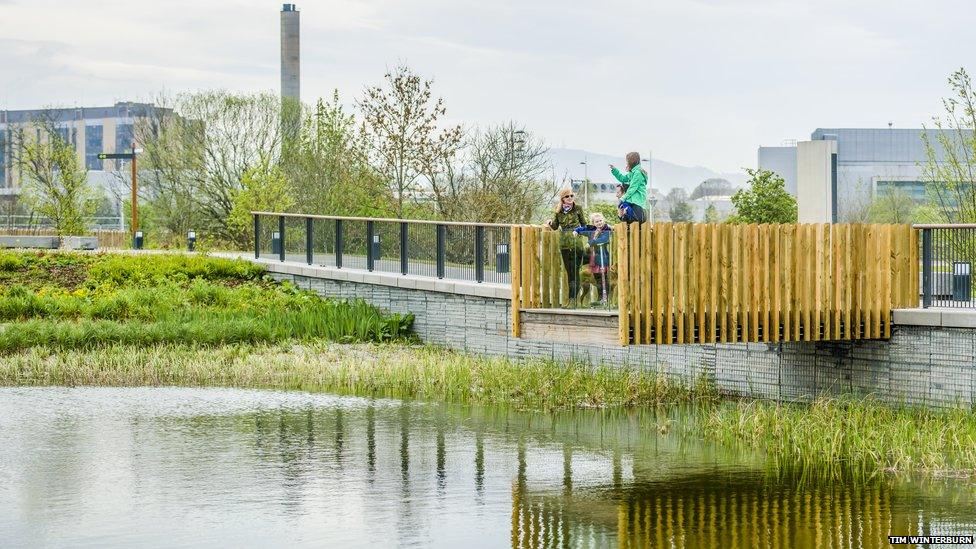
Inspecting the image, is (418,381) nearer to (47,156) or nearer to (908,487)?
(908,487)

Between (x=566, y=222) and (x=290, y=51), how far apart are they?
51667 mm

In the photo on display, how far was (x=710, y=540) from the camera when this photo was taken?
10.2m

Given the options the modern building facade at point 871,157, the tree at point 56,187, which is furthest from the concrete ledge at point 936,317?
the modern building facade at point 871,157

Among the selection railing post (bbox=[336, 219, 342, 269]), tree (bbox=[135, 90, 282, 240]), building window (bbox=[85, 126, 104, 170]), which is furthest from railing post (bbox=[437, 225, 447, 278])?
building window (bbox=[85, 126, 104, 170])

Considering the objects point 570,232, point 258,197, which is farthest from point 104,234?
point 570,232

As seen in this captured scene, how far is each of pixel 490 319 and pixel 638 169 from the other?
6.14 m

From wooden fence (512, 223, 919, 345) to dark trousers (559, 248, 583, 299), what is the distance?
0.12 meters

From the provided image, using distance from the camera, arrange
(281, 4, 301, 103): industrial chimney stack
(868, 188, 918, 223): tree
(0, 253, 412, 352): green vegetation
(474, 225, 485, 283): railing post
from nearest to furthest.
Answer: (0, 253, 412, 352): green vegetation
(474, 225, 485, 283): railing post
(281, 4, 301, 103): industrial chimney stack
(868, 188, 918, 223): tree

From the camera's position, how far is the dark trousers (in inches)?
657

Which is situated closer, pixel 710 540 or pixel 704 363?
pixel 710 540

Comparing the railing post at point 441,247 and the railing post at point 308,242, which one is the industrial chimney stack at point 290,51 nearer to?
the railing post at point 308,242

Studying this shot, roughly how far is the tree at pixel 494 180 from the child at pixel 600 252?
67.5 ft

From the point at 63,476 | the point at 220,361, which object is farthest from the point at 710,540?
the point at 220,361

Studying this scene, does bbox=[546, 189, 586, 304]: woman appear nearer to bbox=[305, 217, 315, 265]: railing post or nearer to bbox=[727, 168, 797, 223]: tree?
bbox=[305, 217, 315, 265]: railing post
